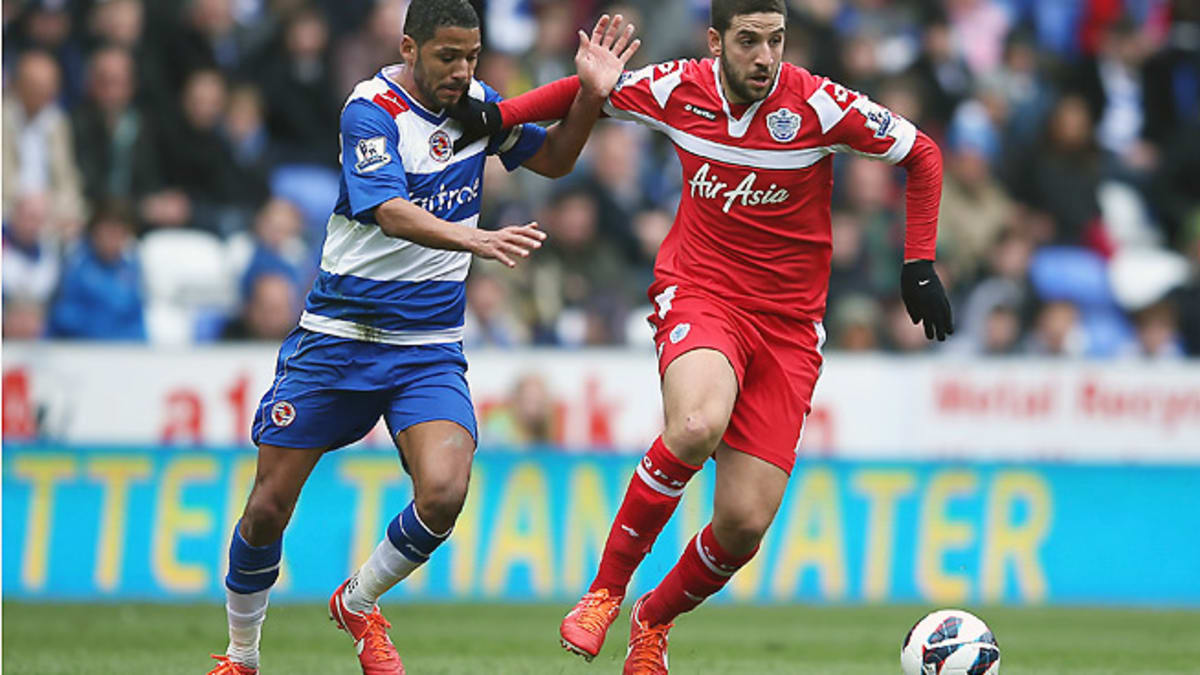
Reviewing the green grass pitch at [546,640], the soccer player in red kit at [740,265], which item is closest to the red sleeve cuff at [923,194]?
the soccer player in red kit at [740,265]

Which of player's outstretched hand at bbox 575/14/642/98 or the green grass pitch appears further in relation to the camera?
the green grass pitch

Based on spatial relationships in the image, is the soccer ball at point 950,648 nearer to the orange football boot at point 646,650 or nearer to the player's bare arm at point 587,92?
the orange football boot at point 646,650

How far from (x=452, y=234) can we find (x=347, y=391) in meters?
0.87

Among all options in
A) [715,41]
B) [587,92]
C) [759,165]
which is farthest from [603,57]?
[759,165]

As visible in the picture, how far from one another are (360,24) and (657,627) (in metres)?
8.56

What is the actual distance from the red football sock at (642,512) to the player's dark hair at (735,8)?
1.63 metres

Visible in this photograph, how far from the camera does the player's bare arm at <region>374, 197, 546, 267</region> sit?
22.1ft

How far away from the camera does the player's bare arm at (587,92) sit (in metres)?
7.60

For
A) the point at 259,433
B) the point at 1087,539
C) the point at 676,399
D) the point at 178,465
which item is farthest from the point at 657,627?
the point at 1087,539

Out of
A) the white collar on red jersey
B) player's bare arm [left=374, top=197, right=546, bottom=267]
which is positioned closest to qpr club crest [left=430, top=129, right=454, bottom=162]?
player's bare arm [left=374, top=197, right=546, bottom=267]

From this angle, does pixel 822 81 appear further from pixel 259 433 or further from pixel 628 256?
pixel 628 256

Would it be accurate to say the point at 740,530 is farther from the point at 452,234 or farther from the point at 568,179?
the point at 568,179

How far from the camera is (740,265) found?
7.55m

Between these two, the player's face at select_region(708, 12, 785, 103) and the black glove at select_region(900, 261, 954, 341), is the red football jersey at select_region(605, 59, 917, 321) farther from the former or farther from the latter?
the black glove at select_region(900, 261, 954, 341)
